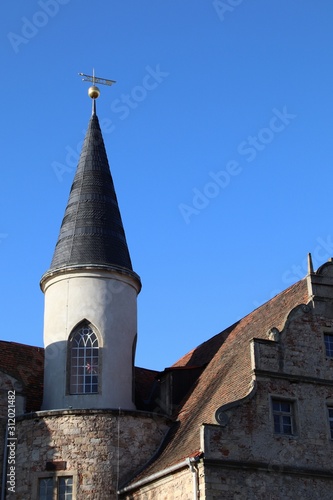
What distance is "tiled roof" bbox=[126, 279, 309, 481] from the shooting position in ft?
82.5

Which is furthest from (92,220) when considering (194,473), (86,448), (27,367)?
(194,473)

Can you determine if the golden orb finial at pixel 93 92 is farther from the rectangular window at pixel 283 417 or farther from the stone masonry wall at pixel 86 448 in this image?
the rectangular window at pixel 283 417

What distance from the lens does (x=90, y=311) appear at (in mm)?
28781

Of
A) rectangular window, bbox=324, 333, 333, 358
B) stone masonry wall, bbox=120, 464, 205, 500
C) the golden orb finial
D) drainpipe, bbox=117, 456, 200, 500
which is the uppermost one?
the golden orb finial

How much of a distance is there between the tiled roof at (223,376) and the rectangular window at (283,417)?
1028 mm

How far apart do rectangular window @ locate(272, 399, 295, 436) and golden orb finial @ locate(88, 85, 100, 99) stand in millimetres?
14839

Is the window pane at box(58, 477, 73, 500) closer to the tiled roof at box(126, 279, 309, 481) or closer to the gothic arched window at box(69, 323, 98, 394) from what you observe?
the tiled roof at box(126, 279, 309, 481)

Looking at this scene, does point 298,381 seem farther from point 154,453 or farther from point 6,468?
point 6,468

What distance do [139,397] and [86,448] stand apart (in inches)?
198

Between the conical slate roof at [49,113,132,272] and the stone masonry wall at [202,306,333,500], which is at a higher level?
the conical slate roof at [49,113,132,272]

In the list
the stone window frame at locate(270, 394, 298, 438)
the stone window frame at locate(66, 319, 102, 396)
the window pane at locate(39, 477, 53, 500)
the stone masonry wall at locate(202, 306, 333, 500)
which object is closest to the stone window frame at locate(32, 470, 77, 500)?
the window pane at locate(39, 477, 53, 500)

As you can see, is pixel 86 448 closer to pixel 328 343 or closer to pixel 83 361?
pixel 83 361

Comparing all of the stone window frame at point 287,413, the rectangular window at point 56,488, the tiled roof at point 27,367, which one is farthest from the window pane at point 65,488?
the stone window frame at point 287,413

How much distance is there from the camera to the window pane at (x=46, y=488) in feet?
84.5
